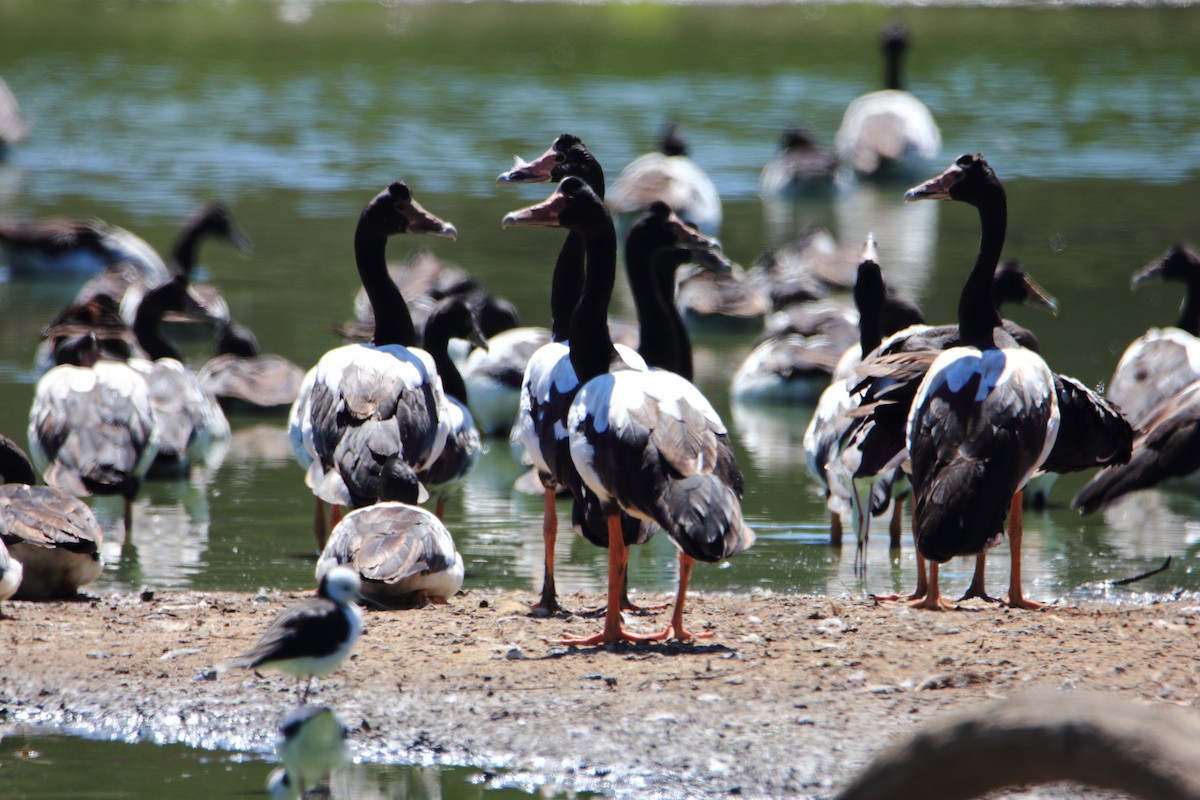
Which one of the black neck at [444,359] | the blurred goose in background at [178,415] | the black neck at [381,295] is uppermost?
the black neck at [381,295]

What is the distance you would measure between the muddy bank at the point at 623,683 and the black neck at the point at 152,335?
489 cm

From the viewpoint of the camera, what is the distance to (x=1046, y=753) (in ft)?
12.1

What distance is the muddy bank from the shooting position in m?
6.34

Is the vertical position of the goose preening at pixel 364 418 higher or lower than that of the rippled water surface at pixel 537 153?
lower

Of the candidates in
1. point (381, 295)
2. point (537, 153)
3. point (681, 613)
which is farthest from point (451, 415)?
point (537, 153)

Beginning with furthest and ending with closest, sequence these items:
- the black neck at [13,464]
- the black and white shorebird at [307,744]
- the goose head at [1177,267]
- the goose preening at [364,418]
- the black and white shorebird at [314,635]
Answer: the goose head at [1177,267] < the black neck at [13,464] < the goose preening at [364,418] < the black and white shorebird at [314,635] < the black and white shorebird at [307,744]

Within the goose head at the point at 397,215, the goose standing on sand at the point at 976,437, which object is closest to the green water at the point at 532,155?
the goose standing on sand at the point at 976,437

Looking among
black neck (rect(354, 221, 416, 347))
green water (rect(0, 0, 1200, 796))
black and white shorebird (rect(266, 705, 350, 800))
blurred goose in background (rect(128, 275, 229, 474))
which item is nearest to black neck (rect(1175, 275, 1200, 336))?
green water (rect(0, 0, 1200, 796))

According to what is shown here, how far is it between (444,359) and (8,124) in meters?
18.9

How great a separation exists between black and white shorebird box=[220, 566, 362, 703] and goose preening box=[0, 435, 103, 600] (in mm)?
2491

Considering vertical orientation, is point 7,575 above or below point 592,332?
below

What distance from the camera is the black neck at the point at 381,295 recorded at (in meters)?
10.1

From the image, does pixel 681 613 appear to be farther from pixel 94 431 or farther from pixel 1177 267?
pixel 1177 267

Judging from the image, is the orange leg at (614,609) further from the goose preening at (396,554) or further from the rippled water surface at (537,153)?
the rippled water surface at (537,153)
